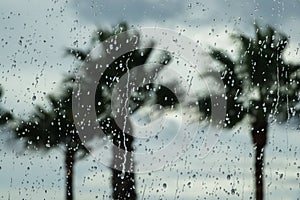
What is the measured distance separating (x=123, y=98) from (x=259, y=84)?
2.75m

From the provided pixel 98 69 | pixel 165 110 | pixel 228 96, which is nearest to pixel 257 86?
pixel 228 96

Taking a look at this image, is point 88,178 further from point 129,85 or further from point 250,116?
point 250,116

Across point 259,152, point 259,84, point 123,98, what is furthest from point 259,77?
point 123,98

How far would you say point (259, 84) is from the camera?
679 inches

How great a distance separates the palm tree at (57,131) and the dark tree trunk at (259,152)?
362 cm

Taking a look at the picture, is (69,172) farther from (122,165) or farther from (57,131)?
(122,165)

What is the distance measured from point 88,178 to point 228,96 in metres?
3.12

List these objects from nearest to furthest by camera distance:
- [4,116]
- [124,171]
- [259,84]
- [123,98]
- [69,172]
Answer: [259,84] → [124,171] → [123,98] → [69,172] → [4,116]

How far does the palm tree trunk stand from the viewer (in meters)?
17.3

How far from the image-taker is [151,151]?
1802 centimetres

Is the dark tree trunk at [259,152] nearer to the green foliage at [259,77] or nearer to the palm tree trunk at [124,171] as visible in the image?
the green foliage at [259,77]

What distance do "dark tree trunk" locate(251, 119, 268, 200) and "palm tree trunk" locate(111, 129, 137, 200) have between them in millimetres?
2348

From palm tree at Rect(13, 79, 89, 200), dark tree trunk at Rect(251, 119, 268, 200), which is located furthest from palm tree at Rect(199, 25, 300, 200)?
palm tree at Rect(13, 79, 89, 200)

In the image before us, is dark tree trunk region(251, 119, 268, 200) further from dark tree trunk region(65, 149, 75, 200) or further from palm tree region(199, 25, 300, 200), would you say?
dark tree trunk region(65, 149, 75, 200)
